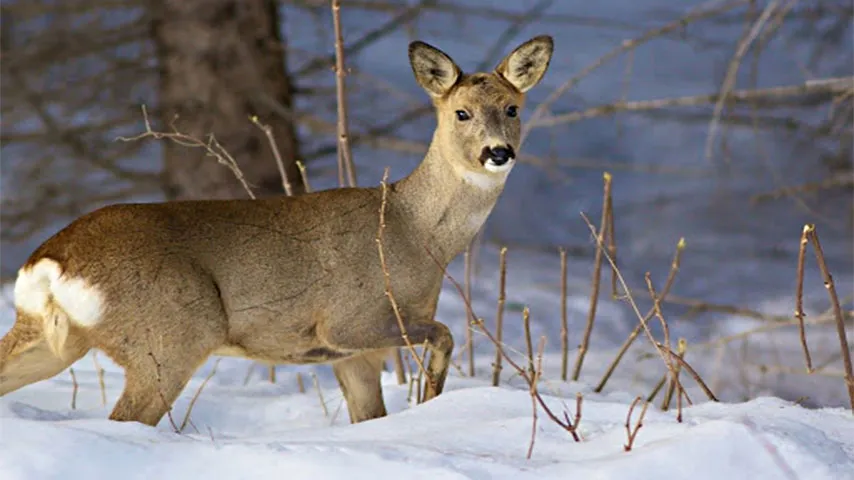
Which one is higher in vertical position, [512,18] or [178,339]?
[512,18]

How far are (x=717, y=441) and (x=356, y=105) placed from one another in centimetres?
727

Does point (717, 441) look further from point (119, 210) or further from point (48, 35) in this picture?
Result: point (48, 35)

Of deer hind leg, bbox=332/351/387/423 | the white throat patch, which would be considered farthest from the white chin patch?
deer hind leg, bbox=332/351/387/423

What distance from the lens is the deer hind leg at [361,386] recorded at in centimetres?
506

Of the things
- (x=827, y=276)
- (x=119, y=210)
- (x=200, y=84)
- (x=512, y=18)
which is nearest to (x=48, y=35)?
(x=200, y=84)

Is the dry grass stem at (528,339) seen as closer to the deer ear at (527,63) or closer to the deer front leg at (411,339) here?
the deer front leg at (411,339)

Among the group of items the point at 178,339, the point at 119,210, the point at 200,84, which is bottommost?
the point at 178,339

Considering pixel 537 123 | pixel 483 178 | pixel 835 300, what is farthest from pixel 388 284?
pixel 537 123

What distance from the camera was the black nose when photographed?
457 centimetres

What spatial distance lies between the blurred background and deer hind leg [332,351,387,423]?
68.7 inches

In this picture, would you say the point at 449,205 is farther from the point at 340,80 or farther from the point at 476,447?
the point at 476,447

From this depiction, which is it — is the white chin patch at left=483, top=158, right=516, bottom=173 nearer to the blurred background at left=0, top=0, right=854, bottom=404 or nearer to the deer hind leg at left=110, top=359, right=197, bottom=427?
the deer hind leg at left=110, top=359, right=197, bottom=427

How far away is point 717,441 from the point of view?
3.56m

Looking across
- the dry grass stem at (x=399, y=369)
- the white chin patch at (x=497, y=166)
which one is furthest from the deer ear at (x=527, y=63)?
the dry grass stem at (x=399, y=369)
